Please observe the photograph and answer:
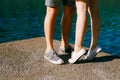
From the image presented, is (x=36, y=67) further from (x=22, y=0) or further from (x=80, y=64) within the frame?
(x=22, y=0)

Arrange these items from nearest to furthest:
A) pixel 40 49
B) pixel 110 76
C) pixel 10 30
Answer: pixel 110 76 < pixel 40 49 < pixel 10 30

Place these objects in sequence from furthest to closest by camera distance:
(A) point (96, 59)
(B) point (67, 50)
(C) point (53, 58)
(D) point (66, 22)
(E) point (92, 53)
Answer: (B) point (67, 50) → (D) point (66, 22) → (A) point (96, 59) → (E) point (92, 53) → (C) point (53, 58)

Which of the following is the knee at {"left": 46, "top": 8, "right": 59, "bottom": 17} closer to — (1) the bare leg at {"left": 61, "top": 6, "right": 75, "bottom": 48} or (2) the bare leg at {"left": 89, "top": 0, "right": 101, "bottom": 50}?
(1) the bare leg at {"left": 61, "top": 6, "right": 75, "bottom": 48}

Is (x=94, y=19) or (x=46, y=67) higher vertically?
(x=94, y=19)

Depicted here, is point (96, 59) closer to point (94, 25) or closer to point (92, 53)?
point (92, 53)

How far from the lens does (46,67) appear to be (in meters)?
6.73

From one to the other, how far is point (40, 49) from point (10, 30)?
2931cm

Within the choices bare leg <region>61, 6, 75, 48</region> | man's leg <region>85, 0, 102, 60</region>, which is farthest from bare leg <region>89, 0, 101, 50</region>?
bare leg <region>61, 6, 75, 48</region>

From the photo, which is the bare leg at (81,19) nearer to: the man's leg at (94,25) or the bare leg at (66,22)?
the man's leg at (94,25)

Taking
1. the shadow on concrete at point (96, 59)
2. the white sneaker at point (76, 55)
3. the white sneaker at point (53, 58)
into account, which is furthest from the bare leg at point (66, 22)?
the white sneaker at point (76, 55)

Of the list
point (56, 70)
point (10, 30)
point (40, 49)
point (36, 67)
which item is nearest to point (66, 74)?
point (56, 70)

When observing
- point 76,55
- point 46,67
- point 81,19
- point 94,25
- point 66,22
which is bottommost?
point 46,67

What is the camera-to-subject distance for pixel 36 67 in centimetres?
675

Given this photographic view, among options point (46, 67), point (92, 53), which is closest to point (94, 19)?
point (92, 53)
